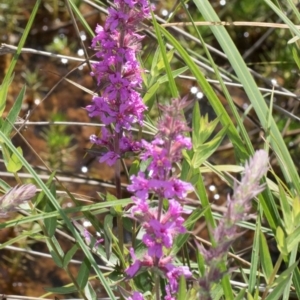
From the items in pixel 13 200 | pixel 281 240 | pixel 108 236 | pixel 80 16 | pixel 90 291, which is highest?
pixel 80 16

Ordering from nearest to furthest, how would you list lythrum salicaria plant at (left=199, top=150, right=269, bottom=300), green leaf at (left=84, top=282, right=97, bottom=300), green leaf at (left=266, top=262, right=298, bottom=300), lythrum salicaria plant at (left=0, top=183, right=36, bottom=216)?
1. lythrum salicaria plant at (left=199, top=150, right=269, bottom=300)
2. lythrum salicaria plant at (left=0, top=183, right=36, bottom=216)
3. green leaf at (left=266, top=262, right=298, bottom=300)
4. green leaf at (left=84, top=282, right=97, bottom=300)

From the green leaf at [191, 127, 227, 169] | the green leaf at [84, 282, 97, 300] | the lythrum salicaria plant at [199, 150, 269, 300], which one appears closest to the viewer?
the lythrum salicaria plant at [199, 150, 269, 300]

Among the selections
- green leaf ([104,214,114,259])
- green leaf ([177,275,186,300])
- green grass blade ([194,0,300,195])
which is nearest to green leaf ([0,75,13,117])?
green leaf ([104,214,114,259])

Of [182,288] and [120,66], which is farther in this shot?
[120,66]

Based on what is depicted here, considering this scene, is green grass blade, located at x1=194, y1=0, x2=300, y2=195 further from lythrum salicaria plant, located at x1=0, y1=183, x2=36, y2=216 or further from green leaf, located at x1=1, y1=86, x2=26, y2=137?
lythrum salicaria plant, located at x1=0, y1=183, x2=36, y2=216

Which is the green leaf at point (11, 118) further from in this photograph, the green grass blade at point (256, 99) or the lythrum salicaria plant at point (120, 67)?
the green grass blade at point (256, 99)

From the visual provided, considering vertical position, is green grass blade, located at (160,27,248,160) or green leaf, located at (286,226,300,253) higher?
green grass blade, located at (160,27,248,160)

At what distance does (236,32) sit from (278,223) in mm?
1930

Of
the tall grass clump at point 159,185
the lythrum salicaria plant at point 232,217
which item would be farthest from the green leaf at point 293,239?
the lythrum salicaria plant at point 232,217

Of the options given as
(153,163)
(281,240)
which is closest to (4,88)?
(153,163)

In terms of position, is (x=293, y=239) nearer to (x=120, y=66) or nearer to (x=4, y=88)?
(x=120, y=66)

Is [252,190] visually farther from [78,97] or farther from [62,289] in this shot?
[78,97]

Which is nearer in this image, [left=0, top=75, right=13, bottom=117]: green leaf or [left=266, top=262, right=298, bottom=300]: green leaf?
[left=266, top=262, right=298, bottom=300]: green leaf

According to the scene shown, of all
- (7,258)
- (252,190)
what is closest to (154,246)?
(252,190)
